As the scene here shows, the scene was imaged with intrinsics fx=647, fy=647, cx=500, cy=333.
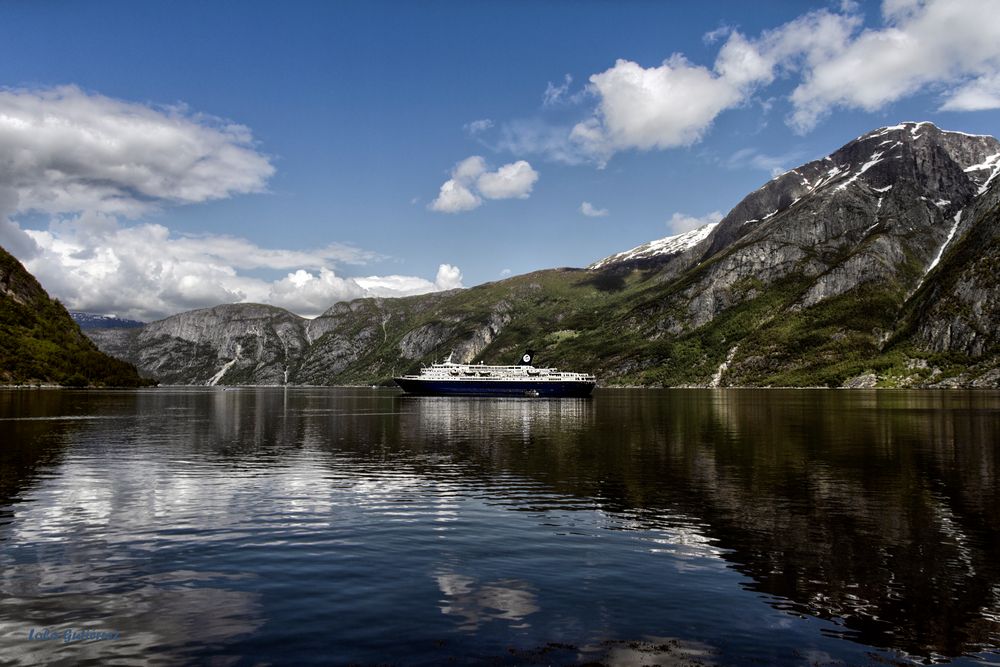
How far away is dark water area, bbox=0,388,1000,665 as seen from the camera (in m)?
16.1

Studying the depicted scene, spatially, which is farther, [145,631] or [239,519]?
[239,519]

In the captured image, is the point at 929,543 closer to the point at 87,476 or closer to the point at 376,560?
the point at 376,560

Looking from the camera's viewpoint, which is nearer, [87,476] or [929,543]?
[929,543]

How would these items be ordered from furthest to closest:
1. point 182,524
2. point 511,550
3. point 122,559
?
point 182,524
point 511,550
point 122,559

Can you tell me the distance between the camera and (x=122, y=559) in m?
23.7

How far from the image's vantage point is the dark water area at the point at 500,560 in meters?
16.1

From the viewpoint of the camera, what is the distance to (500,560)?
23781 millimetres

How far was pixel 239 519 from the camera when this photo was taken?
1214 inches

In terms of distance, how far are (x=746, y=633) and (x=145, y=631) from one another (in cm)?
1559

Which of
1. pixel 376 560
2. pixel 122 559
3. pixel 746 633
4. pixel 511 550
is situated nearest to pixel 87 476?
pixel 122 559

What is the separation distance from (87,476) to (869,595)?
148 ft

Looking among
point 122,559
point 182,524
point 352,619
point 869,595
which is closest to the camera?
point 352,619

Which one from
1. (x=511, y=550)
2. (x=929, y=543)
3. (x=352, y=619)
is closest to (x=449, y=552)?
(x=511, y=550)

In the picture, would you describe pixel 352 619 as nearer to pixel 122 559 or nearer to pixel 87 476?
pixel 122 559
